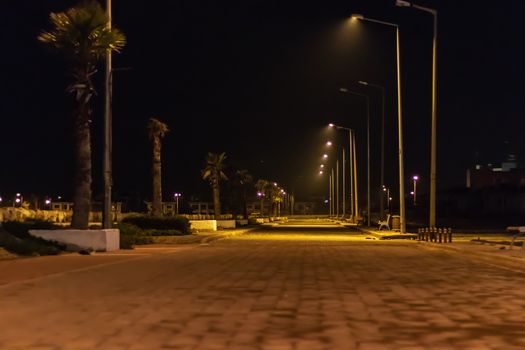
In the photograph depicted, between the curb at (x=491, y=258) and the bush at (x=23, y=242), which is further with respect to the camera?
the bush at (x=23, y=242)

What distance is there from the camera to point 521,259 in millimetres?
25047

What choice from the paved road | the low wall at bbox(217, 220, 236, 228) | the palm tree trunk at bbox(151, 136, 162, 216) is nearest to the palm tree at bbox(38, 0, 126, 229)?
the paved road

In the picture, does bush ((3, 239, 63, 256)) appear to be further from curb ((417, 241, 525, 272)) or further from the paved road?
curb ((417, 241, 525, 272))

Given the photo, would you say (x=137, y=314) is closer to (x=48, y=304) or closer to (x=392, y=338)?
(x=48, y=304)

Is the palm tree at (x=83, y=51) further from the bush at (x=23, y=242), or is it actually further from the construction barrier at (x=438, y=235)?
the construction barrier at (x=438, y=235)

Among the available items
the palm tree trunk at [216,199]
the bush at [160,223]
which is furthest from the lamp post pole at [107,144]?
the palm tree trunk at [216,199]

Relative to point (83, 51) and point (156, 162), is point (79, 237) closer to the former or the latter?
point (83, 51)

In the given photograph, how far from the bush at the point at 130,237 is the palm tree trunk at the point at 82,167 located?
2.07 metres

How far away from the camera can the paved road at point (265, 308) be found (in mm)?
10422

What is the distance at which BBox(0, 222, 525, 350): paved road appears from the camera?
1042 centimetres

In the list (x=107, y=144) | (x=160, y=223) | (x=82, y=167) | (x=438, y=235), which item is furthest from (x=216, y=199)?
(x=82, y=167)

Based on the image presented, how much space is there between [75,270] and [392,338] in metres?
13.1

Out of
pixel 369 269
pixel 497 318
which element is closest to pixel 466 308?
pixel 497 318

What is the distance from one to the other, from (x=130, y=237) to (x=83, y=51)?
10.4 m
